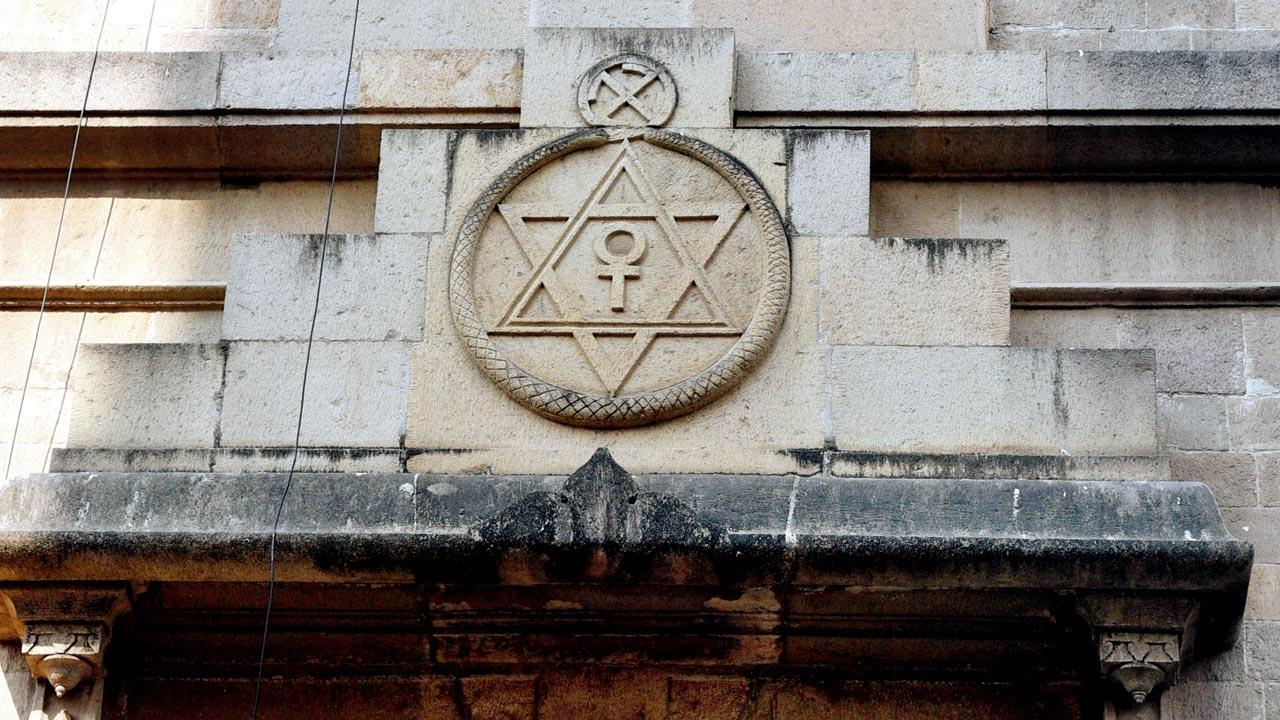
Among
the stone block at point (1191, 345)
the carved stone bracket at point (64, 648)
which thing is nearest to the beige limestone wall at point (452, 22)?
the stone block at point (1191, 345)

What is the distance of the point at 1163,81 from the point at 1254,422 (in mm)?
1302

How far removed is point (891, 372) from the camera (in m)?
6.54

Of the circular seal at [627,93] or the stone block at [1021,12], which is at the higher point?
the stone block at [1021,12]

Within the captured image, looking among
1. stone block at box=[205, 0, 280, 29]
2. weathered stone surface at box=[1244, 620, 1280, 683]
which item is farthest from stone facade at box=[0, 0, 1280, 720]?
stone block at box=[205, 0, 280, 29]

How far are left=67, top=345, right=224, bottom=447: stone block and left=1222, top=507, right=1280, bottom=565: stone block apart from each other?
348cm

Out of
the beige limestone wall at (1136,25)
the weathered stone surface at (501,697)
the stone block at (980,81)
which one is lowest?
the weathered stone surface at (501,697)

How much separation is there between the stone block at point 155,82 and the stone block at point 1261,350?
3.89 m

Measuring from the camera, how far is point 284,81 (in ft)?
24.3

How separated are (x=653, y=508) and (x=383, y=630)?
108 cm

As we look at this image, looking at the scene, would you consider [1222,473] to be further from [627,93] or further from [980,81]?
[627,93]

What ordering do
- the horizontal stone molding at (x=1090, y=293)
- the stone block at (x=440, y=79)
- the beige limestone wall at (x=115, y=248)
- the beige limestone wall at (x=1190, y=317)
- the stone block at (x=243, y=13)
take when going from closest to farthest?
the beige limestone wall at (x=1190, y=317), the horizontal stone molding at (x=1090, y=293), the beige limestone wall at (x=115, y=248), the stone block at (x=440, y=79), the stone block at (x=243, y=13)

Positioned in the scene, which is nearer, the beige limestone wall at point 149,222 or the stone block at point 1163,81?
the stone block at point 1163,81

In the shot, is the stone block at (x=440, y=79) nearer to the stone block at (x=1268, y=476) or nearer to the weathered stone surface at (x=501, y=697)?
the weathered stone surface at (x=501, y=697)

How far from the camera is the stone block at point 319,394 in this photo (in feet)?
21.5
